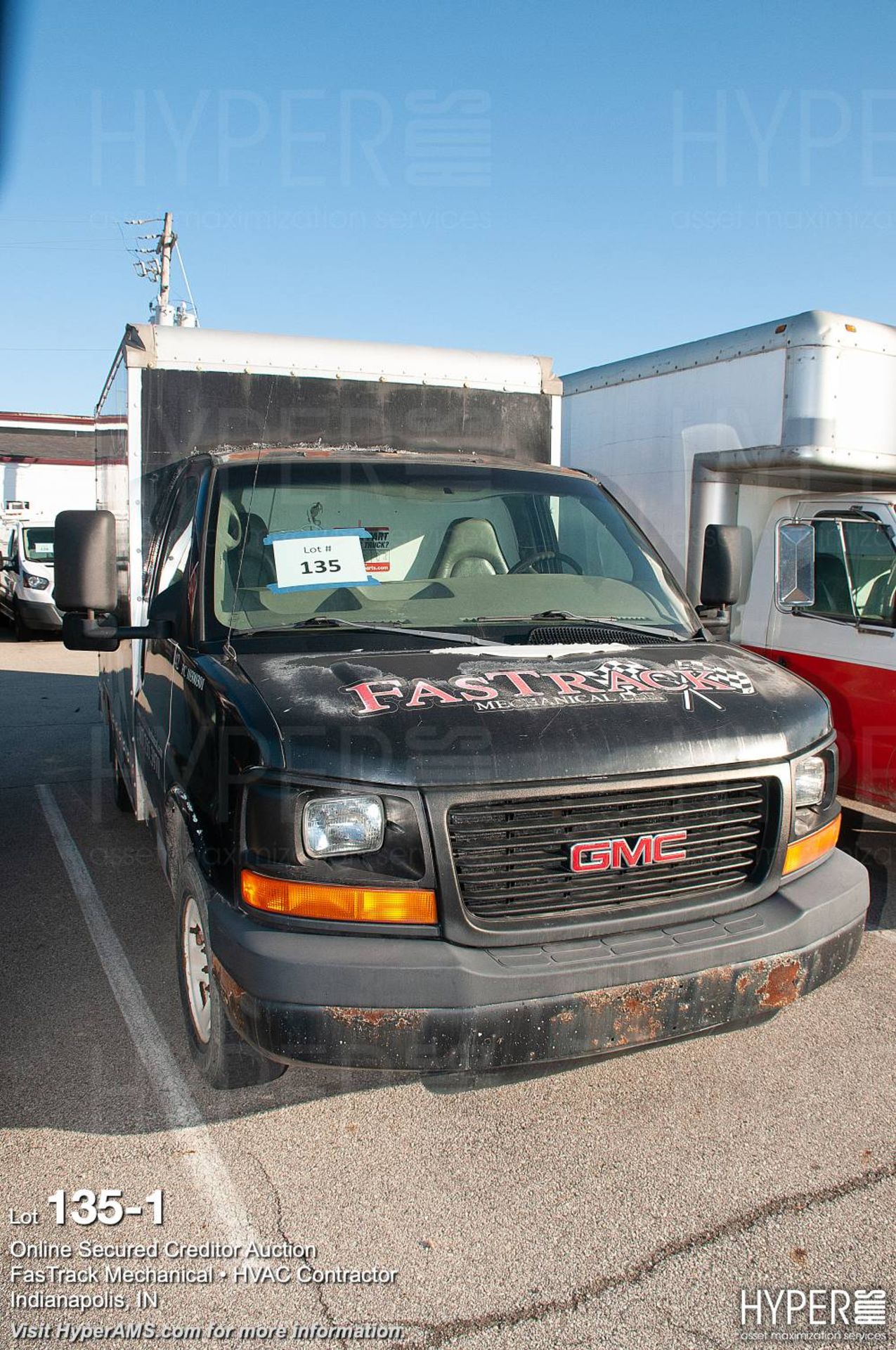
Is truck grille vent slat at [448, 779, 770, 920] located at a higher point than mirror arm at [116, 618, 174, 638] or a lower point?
lower

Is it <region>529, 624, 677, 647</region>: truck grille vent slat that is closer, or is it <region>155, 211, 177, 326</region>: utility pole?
<region>529, 624, 677, 647</region>: truck grille vent slat

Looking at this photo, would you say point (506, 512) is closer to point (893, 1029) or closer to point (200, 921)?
point (200, 921)

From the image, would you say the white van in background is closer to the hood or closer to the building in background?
the building in background

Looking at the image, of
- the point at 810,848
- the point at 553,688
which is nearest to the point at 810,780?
the point at 810,848

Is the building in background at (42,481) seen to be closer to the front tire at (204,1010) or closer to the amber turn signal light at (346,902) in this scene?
the front tire at (204,1010)

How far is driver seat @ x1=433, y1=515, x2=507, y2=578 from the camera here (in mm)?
4211

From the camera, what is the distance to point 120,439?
210 inches

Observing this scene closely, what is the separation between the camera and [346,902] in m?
2.72

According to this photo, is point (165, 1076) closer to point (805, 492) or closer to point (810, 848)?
point (810, 848)

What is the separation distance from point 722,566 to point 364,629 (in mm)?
1887

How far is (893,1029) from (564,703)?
2.07 m

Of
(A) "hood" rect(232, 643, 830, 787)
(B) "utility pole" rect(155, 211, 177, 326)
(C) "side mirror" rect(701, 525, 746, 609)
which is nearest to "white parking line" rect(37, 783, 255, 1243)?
(A) "hood" rect(232, 643, 830, 787)

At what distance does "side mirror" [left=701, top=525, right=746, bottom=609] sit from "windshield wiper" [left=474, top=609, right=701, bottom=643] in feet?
2.48

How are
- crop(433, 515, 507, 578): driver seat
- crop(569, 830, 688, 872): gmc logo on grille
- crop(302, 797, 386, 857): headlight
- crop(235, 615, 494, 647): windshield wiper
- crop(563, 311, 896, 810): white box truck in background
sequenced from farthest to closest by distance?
1. crop(563, 311, 896, 810): white box truck in background
2. crop(433, 515, 507, 578): driver seat
3. crop(235, 615, 494, 647): windshield wiper
4. crop(569, 830, 688, 872): gmc logo on grille
5. crop(302, 797, 386, 857): headlight
